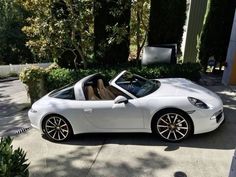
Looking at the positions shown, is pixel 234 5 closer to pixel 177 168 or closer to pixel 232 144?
pixel 232 144

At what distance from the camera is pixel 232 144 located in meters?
4.48

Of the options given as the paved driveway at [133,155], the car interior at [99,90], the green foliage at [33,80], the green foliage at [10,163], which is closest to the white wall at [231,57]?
the paved driveway at [133,155]

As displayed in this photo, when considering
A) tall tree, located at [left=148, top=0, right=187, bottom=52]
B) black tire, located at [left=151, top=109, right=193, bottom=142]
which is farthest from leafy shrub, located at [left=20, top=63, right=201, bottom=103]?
black tire, located at [left=151, top=109, right=193, bottom=142]

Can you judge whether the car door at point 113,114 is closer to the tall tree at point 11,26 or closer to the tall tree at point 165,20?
the tall tree at point 165,20

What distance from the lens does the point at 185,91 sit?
490 cm

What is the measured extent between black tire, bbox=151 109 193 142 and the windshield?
55 centimetres

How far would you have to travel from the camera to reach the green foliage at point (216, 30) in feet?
29.8

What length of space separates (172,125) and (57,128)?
221cm

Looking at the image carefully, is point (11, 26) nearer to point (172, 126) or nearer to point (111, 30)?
point (111, 30)

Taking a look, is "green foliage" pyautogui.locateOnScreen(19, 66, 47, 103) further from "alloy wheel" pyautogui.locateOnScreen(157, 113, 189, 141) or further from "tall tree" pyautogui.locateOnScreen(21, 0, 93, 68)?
"alloy wheel" pyautogui.locateOnScreen(157, 113, 189, 141)

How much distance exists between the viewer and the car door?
471 centimetres

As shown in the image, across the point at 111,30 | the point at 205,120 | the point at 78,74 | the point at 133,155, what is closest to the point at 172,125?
the point at 205,120

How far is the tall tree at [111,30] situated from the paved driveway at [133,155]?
395 centimetres

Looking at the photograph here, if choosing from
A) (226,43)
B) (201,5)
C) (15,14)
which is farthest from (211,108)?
(15,14)
